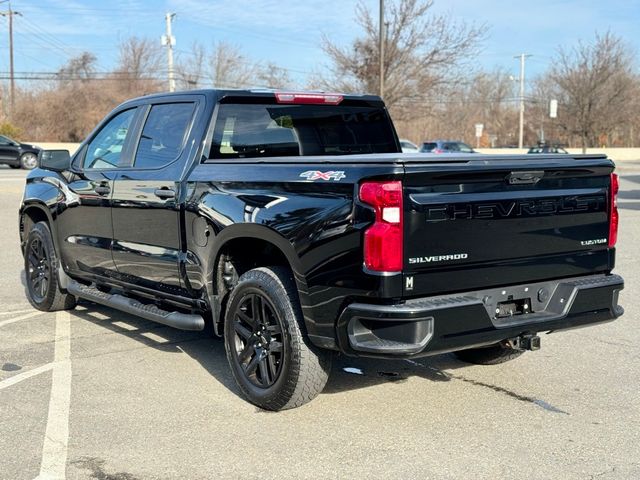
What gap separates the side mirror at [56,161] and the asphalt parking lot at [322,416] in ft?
4.70

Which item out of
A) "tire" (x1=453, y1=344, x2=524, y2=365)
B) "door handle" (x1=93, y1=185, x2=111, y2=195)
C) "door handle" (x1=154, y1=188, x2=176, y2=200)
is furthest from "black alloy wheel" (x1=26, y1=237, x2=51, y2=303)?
"tire" (x1=453, y1=344, x2=524, y2=365)

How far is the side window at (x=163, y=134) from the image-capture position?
17.8ft

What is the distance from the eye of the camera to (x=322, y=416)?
4.50 m

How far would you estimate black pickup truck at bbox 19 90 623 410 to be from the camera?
152 inches

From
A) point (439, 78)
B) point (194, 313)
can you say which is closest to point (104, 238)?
point (194, 313)

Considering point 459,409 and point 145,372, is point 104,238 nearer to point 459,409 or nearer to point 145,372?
point 145,372

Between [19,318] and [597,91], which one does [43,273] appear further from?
[597,91]

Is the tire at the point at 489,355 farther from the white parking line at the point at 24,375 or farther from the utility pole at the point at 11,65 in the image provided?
the utility pole at the point at 11,65

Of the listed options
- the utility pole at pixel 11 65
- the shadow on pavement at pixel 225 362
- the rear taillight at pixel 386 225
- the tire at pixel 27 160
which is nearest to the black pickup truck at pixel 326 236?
the rear taillight at pixel 386 225

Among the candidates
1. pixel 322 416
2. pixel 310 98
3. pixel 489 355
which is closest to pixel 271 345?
pixel 322 416

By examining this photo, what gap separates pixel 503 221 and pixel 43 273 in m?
4.74

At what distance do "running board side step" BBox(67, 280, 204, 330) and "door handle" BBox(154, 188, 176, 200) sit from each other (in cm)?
83

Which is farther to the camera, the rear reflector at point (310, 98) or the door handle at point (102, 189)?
the door handle at point (102, 189)

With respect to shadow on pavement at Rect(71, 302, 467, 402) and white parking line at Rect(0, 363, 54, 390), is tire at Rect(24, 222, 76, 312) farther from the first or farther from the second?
white parking line at Rect(0, 363, 54, 390)
